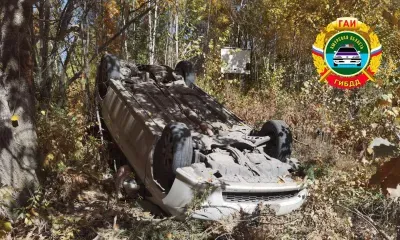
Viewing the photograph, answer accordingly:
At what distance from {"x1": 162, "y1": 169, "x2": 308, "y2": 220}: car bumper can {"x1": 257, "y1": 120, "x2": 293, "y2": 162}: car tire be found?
0.66 metres

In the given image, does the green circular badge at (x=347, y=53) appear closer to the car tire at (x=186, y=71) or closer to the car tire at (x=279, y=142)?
the car tire at (x=186, y=71)

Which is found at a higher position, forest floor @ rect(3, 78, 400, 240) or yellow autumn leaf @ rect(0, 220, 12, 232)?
yellow autumn leaf @ rect(0, 220, 12, 232)

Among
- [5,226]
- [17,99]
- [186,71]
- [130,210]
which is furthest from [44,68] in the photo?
[5,226]

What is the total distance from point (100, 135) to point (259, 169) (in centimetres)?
283

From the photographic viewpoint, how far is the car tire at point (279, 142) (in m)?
4.81

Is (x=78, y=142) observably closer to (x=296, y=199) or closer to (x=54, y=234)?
(x=54, y=234)

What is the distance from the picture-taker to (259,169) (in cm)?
436

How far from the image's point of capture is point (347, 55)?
784 cm

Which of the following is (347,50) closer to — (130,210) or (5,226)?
(130,210)

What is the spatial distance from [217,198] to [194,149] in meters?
0.77

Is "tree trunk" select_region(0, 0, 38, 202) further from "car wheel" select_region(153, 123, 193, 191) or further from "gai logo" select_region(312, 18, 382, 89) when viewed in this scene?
"gai logo" select_region(312, 18, 382, 89)

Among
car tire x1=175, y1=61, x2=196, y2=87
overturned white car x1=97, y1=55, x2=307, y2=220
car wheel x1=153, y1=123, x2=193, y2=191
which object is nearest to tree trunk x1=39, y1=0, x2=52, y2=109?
overturned white car x1=97, y1=55, x2=307, y2=220

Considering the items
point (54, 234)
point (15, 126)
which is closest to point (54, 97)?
point (15, 126)

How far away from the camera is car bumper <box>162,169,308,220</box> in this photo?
3848 mm
